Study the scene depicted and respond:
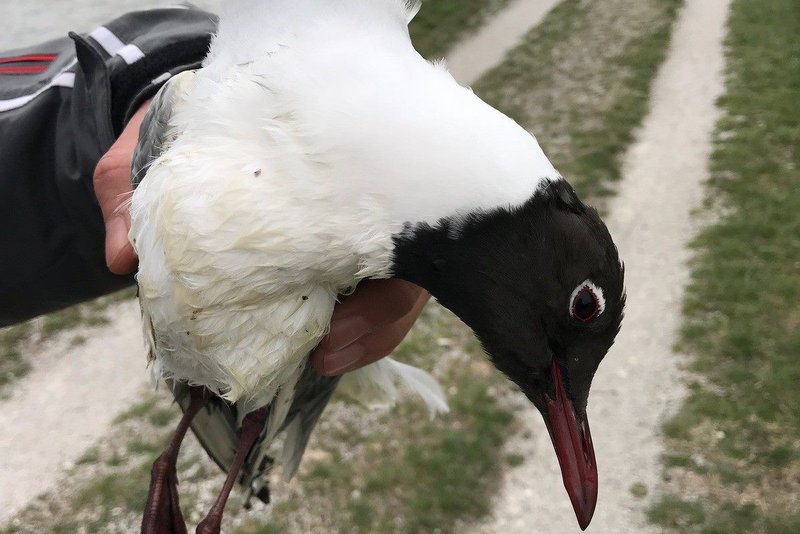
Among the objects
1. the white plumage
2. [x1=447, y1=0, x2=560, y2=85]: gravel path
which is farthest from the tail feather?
[x1=447, y1=0, x2=560, y2=85]: gravel path

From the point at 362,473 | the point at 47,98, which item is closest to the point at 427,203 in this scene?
the point at 47,98

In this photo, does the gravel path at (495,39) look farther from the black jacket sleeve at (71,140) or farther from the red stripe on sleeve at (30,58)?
the black jacket sleeve at (71,140)

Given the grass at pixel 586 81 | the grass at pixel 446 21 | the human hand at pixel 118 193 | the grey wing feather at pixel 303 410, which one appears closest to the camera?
the human hand at pixel 118 193

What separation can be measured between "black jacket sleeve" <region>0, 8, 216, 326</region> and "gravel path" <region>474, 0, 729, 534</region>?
2.25 meters

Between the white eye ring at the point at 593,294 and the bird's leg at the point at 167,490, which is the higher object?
the white eye ring at the point at 593,294

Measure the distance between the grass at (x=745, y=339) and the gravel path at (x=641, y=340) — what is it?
11 cm

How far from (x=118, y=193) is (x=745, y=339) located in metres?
3.68

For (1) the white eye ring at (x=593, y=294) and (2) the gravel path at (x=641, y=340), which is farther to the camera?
(2) the gravel path at (x=641, y=340)

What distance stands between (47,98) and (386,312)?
3.72 ft

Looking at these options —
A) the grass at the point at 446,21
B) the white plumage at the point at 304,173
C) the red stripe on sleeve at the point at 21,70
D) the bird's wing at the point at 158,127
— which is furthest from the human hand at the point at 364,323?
the grass at the point at 446,21

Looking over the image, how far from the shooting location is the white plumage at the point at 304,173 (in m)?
1.36

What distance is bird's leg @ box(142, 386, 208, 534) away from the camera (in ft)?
7.06

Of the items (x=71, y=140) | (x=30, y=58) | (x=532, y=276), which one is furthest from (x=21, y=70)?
(x=532, y=276)

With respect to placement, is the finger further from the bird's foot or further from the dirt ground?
the dirt ground
